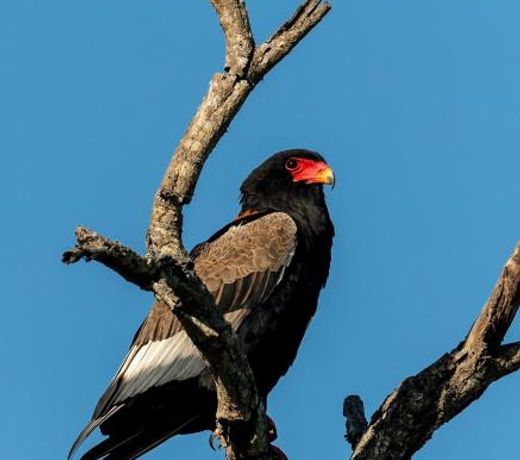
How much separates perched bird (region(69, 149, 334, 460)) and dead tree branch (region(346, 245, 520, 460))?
144 cm

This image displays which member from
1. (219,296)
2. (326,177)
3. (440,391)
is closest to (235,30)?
(219,296)

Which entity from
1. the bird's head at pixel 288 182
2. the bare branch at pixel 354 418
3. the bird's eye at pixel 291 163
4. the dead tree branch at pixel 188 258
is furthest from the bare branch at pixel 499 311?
the bird's eye at pixel 291 163

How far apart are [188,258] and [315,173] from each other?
4381 mm

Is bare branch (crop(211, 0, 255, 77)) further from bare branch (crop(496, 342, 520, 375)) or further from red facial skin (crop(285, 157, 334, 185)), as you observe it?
red facial skin (crop(285, 157, 334, 185))

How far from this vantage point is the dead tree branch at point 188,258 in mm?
4965

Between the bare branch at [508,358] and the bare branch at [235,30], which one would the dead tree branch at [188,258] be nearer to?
the bare branch at [235,30]

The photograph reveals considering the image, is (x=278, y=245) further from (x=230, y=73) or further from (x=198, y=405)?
(x=230, y=73)

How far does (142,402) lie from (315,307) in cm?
162

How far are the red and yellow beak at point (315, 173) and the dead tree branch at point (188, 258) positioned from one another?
3031 millimetres

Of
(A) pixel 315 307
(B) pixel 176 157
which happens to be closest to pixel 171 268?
(B) pixel 176 157

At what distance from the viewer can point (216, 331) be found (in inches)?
218

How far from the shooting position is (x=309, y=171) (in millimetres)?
9547

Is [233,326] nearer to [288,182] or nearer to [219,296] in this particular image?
[219,296]

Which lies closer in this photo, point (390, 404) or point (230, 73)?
point (230, 73)
